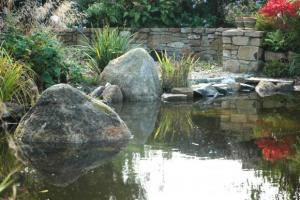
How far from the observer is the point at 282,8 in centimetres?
1184

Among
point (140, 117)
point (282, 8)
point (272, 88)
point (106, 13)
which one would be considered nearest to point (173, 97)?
point (140, 117)

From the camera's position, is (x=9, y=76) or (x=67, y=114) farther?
(x=9, y=76)

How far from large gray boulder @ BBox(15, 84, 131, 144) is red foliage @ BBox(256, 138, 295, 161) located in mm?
1639

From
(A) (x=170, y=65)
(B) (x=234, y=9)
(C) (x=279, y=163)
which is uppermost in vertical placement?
(B) (x=234, y=9)

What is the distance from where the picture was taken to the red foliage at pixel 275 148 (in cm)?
626

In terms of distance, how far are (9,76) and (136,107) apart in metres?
2.32

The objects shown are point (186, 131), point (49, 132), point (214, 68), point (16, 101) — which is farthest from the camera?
point (214, 68)

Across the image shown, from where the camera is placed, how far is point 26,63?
8.84 meters

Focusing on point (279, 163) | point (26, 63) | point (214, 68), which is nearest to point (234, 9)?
point (214, 68)

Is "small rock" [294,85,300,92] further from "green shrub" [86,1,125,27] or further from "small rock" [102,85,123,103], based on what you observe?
"green shrub" [86,1,125,27]

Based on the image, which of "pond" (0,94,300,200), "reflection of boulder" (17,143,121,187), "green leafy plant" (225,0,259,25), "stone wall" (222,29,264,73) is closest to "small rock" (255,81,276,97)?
"stone wall" (222,29,264,73)

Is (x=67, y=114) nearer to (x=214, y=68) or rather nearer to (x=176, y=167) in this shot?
(x=176, y=167)

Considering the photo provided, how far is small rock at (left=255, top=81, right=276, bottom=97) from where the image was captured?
10.9 metres

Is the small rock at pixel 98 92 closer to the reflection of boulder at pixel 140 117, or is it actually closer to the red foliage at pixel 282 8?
the reflection of boulder at pixel 140 117
